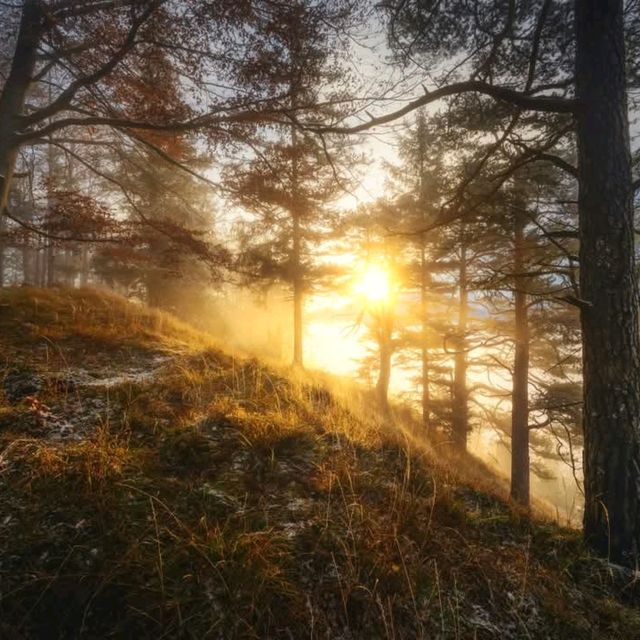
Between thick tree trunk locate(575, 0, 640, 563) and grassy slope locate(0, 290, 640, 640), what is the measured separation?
2.16 ft

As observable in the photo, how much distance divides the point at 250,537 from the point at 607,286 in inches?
146

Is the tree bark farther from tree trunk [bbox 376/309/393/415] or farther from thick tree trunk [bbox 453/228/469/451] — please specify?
thick tree trunk [bbox 453/228/469/451]

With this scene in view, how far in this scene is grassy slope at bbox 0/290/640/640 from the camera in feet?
5.68

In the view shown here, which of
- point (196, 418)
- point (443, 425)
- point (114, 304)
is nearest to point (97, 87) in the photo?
point (114, 304)

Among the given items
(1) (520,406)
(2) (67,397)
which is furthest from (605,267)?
(1) (520,406)

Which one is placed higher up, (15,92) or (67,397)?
(15,92)

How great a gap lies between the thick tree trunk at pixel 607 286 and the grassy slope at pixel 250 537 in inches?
25.9

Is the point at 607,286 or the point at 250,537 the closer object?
the point at 250,537

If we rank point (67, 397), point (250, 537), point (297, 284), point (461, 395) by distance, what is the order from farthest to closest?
1. point (297, 284)
2. point (461, 395)
3. point (67, 397)
4. point (250, 537)

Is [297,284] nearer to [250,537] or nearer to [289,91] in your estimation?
[289,91]

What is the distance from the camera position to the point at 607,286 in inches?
124

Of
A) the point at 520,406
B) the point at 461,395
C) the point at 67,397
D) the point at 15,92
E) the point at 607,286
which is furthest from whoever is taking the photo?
the point at 461,395

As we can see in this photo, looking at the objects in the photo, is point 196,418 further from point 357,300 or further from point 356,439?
point 357,300

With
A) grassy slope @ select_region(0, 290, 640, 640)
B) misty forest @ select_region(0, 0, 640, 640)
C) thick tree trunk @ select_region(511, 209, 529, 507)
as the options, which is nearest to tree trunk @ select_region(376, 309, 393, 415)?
thick tree trunk @ select_region(511, 209, 529, 507)
